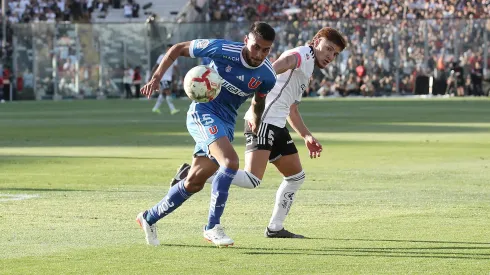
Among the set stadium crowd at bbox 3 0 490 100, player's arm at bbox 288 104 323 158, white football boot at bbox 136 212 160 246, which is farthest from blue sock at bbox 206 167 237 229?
stadium crowd at bbox 3 0 490 100

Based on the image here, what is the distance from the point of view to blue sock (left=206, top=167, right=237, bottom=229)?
34.8ft

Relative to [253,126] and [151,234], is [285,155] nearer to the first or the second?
[253,126]

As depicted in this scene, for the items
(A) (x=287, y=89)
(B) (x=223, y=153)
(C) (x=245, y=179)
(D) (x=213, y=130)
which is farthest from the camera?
(A) (x=287, y=89)

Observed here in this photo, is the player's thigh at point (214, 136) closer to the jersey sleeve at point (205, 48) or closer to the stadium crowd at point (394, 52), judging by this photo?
the jersey sleeve at point (205, 48)

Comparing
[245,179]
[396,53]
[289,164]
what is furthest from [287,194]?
[396,53]


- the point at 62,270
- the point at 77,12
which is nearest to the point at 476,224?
the point at 62,270

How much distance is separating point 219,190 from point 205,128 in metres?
0.54

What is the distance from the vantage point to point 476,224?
12.4 meters

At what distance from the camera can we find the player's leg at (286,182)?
1153 cm

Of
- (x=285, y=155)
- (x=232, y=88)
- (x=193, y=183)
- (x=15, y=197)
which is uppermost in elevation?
(x=232, y=88)

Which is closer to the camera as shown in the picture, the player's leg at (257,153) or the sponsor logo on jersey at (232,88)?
the sponsor logo on jersey at (232,88)

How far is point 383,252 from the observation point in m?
10.4

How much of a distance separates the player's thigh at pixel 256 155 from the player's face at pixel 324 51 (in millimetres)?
826

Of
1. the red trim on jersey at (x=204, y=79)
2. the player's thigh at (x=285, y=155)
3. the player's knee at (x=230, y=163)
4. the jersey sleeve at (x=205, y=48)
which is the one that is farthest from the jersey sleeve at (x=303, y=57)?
the player's knee at (x=230, y=163)
